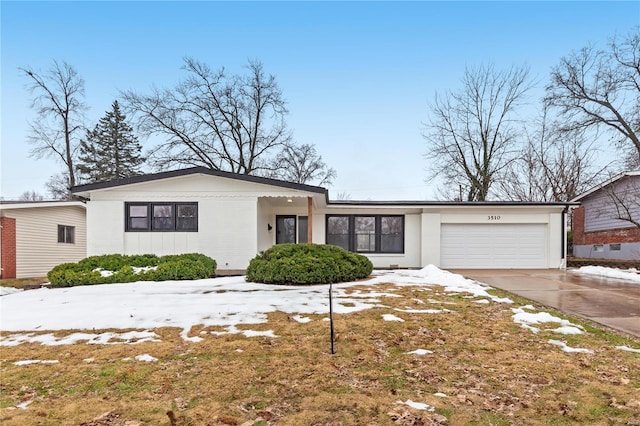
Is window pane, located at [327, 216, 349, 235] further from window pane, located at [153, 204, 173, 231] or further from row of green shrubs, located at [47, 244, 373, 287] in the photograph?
window pane, located at [153, 204, 173, 231]

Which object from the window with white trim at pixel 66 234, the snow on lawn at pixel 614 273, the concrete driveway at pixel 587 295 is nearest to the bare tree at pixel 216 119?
the window with white trim at pixel 66 234

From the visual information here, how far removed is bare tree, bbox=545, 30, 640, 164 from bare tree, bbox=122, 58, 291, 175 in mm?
18796

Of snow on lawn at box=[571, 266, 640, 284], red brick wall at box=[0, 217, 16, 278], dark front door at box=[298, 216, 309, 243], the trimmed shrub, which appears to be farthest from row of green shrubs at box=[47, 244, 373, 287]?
snow on lawn at box=[571, 266, 640, 284]

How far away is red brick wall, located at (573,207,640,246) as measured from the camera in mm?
15453

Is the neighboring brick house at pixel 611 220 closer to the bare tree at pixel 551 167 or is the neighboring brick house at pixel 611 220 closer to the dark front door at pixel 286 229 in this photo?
the bare tree at pixel 551 167

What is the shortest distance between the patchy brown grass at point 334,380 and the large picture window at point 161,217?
23.7ft

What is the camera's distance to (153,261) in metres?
10.0

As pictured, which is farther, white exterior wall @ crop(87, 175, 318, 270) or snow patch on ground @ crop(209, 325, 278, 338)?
white exterior wall @ crop(87, 175, 318, 270)

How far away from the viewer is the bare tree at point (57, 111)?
75.5 feet

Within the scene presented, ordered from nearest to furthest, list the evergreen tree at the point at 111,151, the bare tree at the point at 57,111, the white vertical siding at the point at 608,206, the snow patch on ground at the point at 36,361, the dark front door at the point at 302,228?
the snow patch on ground at the point at 36,361, the dark front door at the point at 302,228, the white vertical siding at the point at 608,206, the bare tree at the point at 57,111, the evergreen tree at the point at 111,151

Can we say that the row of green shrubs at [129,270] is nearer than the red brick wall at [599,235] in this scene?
Yes

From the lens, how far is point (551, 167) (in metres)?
22.7

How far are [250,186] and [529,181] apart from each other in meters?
20.5

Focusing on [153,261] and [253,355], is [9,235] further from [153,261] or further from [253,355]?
[253,355]
